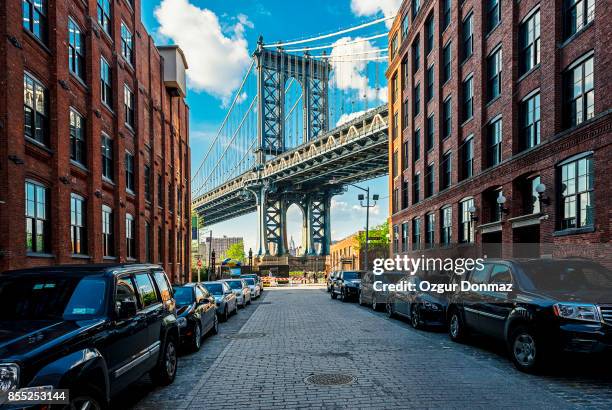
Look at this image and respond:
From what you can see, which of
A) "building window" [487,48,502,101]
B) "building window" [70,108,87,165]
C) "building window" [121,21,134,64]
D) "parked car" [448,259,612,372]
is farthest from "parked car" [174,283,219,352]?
"building window" [487,48,502,101]

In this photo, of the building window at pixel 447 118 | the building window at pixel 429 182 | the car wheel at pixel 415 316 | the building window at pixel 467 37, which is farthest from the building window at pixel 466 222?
the car wheel at pixel 415 316

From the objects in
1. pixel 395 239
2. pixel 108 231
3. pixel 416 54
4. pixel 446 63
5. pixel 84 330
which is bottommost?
pixel 395 239

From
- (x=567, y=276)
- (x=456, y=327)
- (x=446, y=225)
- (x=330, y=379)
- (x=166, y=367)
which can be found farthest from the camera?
(x=446, y=225)

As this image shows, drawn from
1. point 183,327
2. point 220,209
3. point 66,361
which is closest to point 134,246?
point 183,327

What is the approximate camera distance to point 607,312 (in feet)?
23.0

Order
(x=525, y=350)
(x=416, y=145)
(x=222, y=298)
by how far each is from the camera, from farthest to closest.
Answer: (x=416, y=145)
(x=222, y=298)
(x=525, y=350)

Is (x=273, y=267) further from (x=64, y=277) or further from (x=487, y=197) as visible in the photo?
(x=64, y=277)

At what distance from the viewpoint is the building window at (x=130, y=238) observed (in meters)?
22.6

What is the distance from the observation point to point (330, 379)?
24.3 ft

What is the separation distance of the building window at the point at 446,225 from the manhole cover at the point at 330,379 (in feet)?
67.3

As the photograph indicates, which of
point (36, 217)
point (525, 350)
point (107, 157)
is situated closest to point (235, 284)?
point (107, 157)

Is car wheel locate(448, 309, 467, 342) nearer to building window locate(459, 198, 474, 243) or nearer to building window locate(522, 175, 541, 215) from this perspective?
building window locate(522, 175, 541, 215)

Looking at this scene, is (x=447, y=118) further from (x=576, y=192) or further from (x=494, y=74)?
(x=576, y=192)

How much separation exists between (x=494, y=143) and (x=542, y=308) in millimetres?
15912
